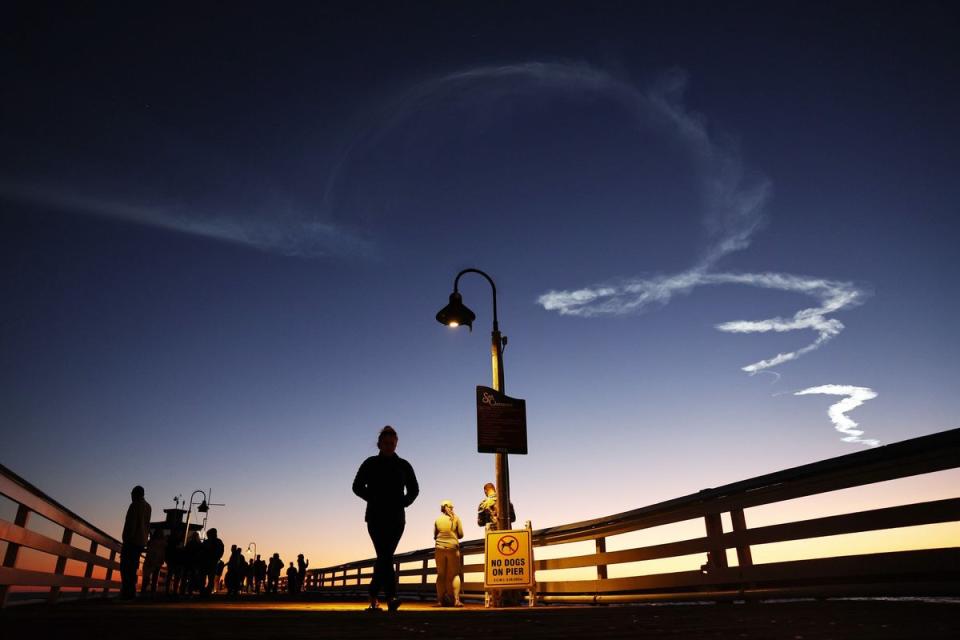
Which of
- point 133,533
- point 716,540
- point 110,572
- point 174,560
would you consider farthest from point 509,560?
point 174,560

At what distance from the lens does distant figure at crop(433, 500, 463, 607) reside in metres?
10.6

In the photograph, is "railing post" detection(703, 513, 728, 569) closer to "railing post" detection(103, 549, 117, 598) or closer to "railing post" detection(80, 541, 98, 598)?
"railing post" detection(80, 541, 98, 598)

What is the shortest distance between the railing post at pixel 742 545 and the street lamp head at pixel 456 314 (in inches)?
267

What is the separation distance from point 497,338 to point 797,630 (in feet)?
27.8

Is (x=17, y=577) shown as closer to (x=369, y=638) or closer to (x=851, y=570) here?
(x=369, y=638)

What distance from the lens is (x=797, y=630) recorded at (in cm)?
353

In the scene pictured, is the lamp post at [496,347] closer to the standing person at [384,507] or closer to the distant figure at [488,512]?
the distant figure at [488,512]

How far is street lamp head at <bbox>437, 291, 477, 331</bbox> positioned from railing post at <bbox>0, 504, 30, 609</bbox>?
6883mm

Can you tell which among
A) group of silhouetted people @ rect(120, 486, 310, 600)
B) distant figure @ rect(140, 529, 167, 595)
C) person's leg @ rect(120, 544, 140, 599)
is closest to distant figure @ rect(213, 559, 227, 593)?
group of silhouetted people @ rect(120, 486, 310, 600)

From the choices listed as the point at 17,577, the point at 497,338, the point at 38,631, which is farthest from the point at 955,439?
the point at 17,577

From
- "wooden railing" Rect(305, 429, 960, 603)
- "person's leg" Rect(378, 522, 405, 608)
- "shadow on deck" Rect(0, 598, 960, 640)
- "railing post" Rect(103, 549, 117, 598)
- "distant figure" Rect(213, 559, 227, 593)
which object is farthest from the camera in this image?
"distant figure" Rect(213, 559, 227, 593)

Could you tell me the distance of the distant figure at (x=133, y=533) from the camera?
487 inches

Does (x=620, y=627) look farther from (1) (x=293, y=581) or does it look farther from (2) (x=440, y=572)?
(1) (x=293, y=581)

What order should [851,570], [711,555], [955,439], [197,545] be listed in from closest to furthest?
[955,439]
[851,570]
[711,555]
[197,545]
